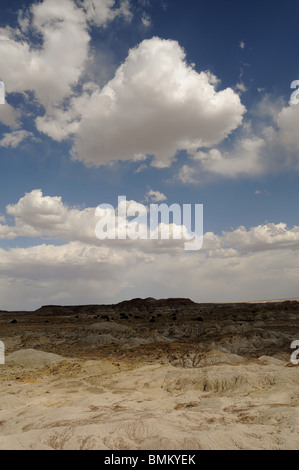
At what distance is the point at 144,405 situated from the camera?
12875 millimetres

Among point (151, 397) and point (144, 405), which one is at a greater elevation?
point (144, 405)

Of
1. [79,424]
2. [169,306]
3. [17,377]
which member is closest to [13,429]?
[79,424]

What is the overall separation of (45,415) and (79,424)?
2.87 metres

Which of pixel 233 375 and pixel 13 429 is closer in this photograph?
pixel 13 429

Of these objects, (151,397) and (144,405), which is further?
(151,397)

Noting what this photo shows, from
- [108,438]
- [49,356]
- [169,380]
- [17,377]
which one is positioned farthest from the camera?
[49,356]

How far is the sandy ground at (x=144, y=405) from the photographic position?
7164 mm

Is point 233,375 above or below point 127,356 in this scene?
above

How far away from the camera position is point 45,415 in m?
10.7

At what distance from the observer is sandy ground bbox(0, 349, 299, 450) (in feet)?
23.5
